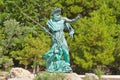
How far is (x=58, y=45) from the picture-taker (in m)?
15.4

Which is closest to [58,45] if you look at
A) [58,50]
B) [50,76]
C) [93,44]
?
[58,50]

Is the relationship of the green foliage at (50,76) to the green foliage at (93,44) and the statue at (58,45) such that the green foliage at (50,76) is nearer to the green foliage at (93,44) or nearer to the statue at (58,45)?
the statue at (58,45)

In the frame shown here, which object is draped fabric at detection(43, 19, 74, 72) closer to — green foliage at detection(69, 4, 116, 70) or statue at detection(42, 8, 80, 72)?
statue at detection(42, 8, 80, 72)

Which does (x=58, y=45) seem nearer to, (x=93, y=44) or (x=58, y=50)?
(x=58, y=50)

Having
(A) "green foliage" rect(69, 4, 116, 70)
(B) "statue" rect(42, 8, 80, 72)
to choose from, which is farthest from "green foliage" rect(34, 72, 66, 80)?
(A) "green foliage" rect(69, 4, 116, 70)

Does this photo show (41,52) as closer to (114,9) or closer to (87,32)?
(87,32)

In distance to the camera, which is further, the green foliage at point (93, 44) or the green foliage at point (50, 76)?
the green foliage at point (93, 44)

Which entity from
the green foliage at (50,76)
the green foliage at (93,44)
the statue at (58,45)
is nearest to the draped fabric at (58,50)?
the statue at (58,45)

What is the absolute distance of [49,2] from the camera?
22.5m

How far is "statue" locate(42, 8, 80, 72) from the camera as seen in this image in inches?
596

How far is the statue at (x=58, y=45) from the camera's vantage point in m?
15.1

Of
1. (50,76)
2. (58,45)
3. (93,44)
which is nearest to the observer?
(50,76)

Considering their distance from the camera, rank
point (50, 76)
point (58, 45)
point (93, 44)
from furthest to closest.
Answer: point (93, 44) → point (58, 45) → point (50, 76)

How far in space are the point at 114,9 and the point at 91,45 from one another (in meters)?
3.02
